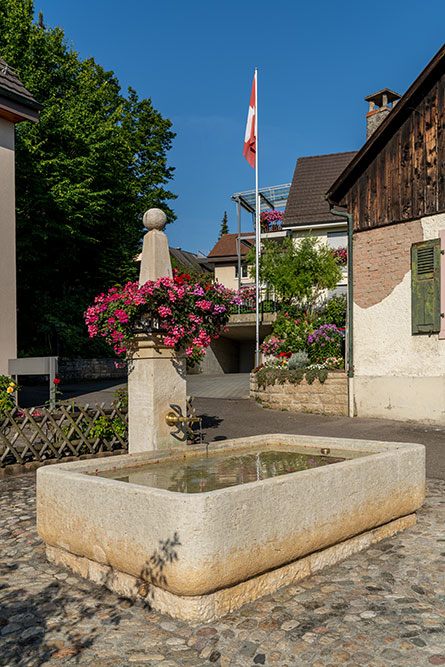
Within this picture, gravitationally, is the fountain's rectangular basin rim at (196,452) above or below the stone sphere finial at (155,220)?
below

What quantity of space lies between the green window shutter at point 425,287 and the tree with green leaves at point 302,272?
12.0m

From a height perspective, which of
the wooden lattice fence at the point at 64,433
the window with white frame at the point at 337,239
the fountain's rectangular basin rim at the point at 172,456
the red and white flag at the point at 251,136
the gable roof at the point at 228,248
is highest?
the red and white flag at the point at 251,136

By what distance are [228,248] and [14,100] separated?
25504 millimetres

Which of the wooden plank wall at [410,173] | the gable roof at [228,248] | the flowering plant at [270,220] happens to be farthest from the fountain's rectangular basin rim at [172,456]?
the gable roof at [228,248]

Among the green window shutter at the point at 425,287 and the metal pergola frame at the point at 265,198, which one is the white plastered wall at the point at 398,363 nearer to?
the green window shutter at the point at 425,287

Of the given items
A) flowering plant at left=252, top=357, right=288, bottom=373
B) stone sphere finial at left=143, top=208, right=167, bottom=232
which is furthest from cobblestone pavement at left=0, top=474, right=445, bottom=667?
flowering plant at left=252, top=357, right=288, bottom=373

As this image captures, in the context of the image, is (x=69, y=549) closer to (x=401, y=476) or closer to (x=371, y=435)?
(x=401, y=476)

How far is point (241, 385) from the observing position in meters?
21.6

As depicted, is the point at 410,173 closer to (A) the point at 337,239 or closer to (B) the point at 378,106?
(B) the point at 378,106

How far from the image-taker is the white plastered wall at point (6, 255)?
547 inches

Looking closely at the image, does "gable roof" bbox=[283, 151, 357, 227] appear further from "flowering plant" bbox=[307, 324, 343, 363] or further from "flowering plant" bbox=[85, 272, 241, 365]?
"flowering plant" bbox=[85, 272, 241, 365]

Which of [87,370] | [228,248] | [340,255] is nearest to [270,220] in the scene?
[340,255]

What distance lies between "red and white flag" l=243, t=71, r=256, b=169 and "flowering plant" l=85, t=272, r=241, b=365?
1584 cm

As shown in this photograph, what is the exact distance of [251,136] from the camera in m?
20.7
